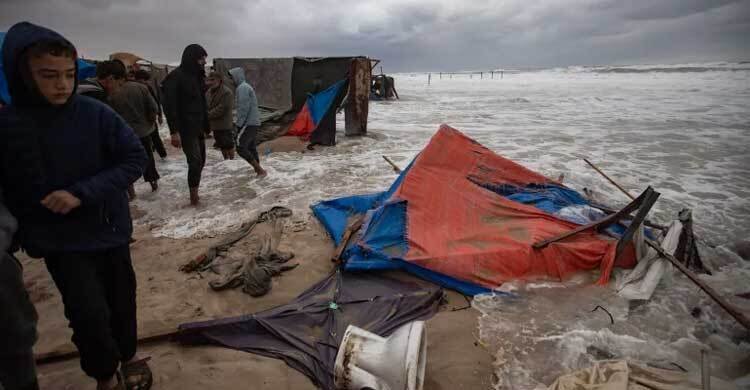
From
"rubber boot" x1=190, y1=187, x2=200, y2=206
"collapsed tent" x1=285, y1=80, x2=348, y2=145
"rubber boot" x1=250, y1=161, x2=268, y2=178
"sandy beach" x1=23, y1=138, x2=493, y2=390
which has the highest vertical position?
"collapsed tent" x1=285, y1=80, x2=348, y2=145

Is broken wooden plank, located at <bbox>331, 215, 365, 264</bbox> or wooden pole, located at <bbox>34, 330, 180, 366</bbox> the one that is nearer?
wooden pole, located at <bbox>34, 330, 180, 366</bbox>

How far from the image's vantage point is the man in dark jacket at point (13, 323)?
1367mm

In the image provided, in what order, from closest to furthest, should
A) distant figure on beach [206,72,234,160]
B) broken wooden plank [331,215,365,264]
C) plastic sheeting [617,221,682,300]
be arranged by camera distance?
plastic sheeting [617,221,682,300] < broken wooden plank [331,215,365,264] < distant figure on beach [206,72,234,160]

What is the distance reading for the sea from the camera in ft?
7.89

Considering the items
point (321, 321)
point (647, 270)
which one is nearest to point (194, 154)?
point (321, 321)

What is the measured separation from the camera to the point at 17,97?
1394 mm

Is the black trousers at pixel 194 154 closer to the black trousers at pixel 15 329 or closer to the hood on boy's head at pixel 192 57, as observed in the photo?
the hood on boy's head at pixel 192 57

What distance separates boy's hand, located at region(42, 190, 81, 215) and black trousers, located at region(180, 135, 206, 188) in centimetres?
346

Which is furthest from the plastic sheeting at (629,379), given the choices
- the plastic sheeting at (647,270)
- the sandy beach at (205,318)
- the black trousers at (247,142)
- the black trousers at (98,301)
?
the black trousers at (247,142)

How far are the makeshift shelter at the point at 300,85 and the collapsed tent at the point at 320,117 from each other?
3 centimetres

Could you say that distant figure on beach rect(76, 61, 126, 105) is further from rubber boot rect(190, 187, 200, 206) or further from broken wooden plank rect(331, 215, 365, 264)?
broken wooden plank rect(331, 215, 365, 264)

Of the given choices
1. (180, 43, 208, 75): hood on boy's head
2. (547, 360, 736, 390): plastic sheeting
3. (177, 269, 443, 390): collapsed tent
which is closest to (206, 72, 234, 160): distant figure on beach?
(180, 43, 208, 75): hood on boy's head

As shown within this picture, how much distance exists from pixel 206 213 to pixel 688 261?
5.36 meters

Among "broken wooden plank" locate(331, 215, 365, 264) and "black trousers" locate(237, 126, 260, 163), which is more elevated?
"black trousers" locate(237, 126, 260, 163)
